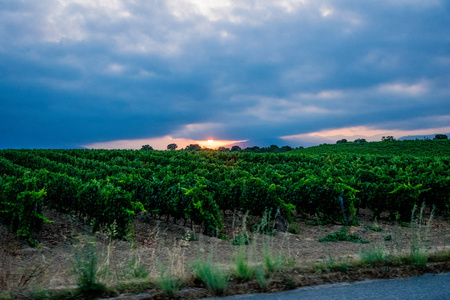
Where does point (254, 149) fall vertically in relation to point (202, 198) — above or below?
above

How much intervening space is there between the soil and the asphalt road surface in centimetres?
21

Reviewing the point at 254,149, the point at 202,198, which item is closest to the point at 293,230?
the point at 202,198

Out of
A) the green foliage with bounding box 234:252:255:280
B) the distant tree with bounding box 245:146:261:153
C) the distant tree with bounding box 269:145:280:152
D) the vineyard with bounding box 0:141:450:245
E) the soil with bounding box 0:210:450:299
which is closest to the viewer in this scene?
the soil with bounding box 0:210:450:299

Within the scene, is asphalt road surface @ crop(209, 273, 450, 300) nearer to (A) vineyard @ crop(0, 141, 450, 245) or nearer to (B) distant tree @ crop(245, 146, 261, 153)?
(A) vineyard @ crop(0, 141, 450, 245)

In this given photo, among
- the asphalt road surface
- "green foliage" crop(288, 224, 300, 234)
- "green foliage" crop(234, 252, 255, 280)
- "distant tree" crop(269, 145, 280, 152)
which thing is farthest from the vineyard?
"distant tree" crop(269, 145, 280, 152)

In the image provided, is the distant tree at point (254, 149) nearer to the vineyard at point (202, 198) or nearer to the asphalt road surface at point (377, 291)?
the vineyard at point (202, 198)

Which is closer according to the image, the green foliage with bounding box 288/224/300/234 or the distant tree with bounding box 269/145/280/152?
the green foliage with bounding box 288/224/300/234

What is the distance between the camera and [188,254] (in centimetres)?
1009

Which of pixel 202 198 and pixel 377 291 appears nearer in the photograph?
pixel 377 291

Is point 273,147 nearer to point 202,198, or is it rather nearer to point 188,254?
point 202,198

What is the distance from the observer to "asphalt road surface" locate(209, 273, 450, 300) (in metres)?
5.30

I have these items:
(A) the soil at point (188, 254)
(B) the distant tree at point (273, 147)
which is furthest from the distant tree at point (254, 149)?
(A) the soil at point (188, 254)

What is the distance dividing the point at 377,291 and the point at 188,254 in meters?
5.61

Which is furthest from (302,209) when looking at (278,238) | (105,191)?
(105,191)
